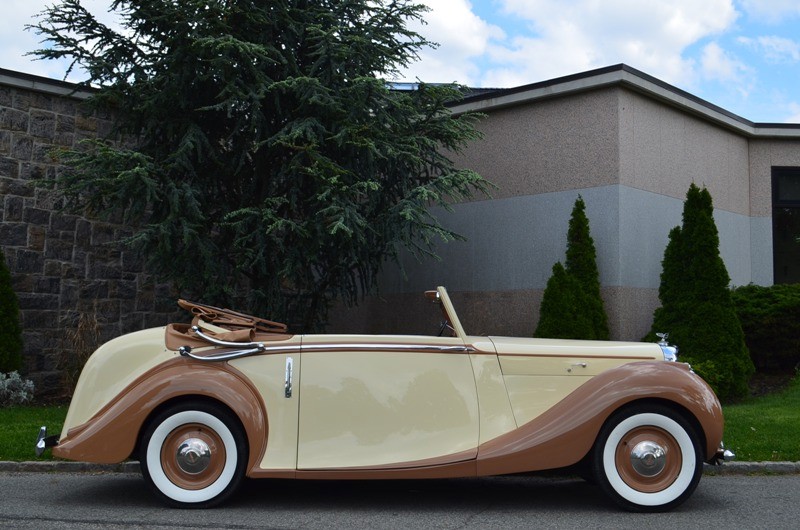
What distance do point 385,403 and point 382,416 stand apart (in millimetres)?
89

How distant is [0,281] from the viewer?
1099 cm

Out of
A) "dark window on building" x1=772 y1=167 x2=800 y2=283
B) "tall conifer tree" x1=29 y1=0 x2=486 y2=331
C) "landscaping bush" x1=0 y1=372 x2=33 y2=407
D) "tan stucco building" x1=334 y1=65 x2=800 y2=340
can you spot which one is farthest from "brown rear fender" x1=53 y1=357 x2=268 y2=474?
"dark window on building" x1=772 y1=167 x2=800 y2=283

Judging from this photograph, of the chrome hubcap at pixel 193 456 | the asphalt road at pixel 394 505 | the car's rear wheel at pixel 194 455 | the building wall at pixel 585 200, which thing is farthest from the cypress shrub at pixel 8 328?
the chrome hubcap at pixel 193 456

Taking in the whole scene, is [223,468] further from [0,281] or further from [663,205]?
[663,205]

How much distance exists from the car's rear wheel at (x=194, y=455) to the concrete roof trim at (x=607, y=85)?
814cm

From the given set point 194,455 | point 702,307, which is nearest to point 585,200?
point 702,307

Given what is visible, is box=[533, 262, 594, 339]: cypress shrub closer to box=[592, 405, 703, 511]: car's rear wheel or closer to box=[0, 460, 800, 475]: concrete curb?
box=[0, 460, 800, 475]: concrete curb

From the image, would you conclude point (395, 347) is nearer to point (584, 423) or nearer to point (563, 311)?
point (584, 423)

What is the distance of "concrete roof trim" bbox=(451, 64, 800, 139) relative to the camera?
11609 millimetres

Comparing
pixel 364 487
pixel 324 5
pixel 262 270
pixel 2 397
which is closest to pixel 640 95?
pixel 324 5

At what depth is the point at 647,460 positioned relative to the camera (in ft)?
18.0

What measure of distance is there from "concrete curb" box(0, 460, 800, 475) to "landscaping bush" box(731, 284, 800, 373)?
202 inches

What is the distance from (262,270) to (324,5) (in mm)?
3867

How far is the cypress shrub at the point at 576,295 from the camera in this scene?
1095 centimetres
